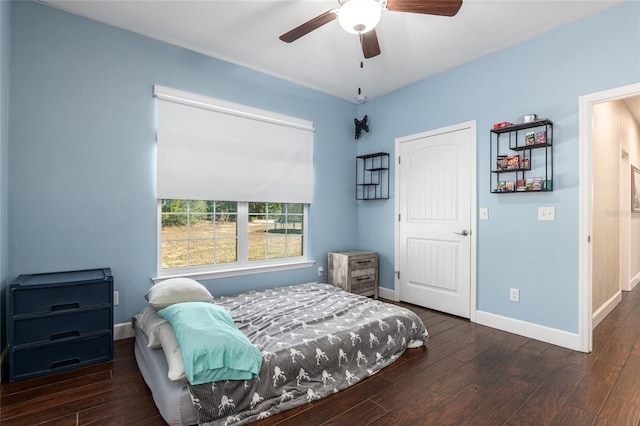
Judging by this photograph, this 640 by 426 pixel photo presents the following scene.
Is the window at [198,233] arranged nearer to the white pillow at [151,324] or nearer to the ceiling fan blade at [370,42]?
the white pillow at [151,324]

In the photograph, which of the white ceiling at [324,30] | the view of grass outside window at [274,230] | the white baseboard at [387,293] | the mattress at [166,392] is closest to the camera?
the mattress at [166,392]

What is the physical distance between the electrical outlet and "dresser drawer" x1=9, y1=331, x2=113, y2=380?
3523 millimetres

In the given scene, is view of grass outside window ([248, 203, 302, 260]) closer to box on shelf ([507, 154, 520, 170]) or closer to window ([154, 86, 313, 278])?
window ([154, 86, 313, 278])

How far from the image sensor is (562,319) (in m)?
2.76

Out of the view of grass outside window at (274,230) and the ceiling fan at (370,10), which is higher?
the ceiling fan at (370,10)

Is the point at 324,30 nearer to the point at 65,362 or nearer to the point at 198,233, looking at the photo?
the point at 198,233

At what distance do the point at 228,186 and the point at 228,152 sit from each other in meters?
0.36

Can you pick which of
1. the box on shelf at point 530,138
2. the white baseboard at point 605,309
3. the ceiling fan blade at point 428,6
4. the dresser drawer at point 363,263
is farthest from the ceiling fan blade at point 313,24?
the white baseboard at point 605,309

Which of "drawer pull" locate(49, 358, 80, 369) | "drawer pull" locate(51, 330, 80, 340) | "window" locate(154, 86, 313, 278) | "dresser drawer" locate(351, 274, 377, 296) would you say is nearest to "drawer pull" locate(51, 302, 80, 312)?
"drawer pull" locate(51, 330, 80, 340)

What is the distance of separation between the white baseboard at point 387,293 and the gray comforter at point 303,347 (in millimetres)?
1189

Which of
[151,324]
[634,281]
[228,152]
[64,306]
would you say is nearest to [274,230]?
[228,152]

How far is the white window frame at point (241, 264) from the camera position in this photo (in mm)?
3039

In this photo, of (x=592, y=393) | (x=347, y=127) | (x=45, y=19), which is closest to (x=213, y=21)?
(x=45, y=19)

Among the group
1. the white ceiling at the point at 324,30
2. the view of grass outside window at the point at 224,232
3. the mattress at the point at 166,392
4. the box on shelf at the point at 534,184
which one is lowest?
the mattress at the point at 166,392
